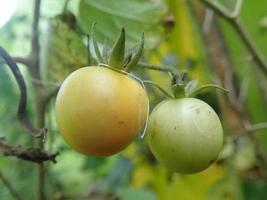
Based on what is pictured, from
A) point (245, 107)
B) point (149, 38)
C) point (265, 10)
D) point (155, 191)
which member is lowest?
point (155, 191)

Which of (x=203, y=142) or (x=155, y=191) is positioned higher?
(x=203, y=142)

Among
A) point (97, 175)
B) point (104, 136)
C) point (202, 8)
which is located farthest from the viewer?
point (97, 175)

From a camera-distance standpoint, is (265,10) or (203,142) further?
(265,10)

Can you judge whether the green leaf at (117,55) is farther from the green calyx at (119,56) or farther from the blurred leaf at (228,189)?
the blurred leaf at (228,189)

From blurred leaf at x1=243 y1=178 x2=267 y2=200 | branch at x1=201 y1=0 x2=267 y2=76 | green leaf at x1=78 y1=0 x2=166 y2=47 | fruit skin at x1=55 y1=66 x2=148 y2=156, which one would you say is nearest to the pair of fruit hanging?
fruit skin at x1=55 y1=66 x2=148 y2=156

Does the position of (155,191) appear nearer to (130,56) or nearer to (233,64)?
(233,64)

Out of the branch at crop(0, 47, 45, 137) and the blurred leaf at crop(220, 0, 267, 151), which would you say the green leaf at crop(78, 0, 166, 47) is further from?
the blurred leaf at crop(220, 0, 267, 151)

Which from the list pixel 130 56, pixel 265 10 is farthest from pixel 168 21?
pixel 265 10
